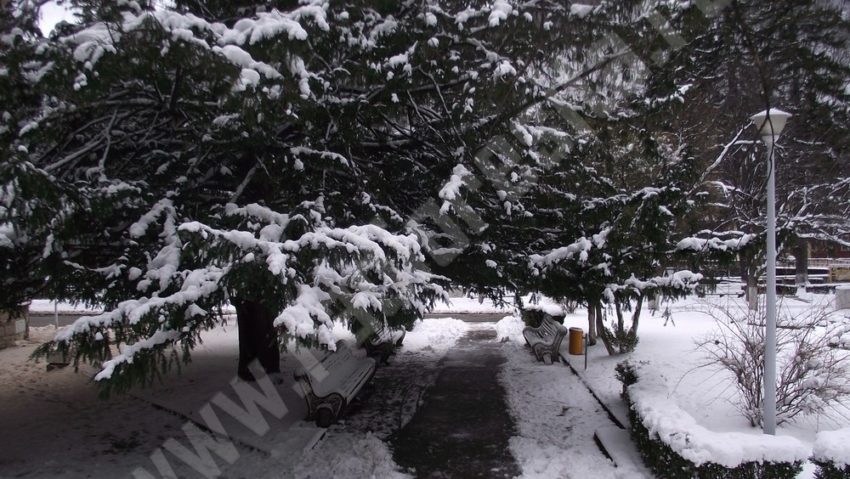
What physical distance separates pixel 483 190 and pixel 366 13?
9.76 feet

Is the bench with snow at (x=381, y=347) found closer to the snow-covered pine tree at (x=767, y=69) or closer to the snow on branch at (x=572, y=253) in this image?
the snow on branch at (x=572, y=253)

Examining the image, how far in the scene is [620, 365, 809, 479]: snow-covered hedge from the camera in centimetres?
451

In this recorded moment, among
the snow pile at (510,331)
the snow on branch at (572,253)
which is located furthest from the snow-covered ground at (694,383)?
the snow pile at (510,331)

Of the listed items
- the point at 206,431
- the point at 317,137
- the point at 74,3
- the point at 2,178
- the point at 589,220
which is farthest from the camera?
the point at 589,220

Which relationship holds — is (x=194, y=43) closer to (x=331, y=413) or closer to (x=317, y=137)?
(x=317, y=137)

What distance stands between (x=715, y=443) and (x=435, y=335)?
1188 centimetres

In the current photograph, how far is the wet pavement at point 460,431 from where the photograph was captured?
5891 millimetres

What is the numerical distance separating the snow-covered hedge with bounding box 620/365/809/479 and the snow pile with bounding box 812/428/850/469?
0.13 meters

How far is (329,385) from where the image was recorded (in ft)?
24.6

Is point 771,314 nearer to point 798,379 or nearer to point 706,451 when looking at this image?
point 798,379

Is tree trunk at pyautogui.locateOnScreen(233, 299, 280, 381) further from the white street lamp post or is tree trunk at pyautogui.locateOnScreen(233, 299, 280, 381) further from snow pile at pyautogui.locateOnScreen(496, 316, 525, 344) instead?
snow pile at pyautogui.locateOnScreen(496, 316, 525, 344)

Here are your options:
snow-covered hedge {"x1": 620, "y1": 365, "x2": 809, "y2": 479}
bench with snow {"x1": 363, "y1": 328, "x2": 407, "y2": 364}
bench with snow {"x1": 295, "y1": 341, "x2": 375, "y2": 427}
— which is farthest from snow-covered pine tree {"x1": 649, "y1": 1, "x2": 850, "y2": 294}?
bench with snow {"x1": 363, "y1": 328, "x2": 407, "y2": 364}

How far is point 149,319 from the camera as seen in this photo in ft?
12.6

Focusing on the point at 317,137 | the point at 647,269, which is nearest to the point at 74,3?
the point at 317,137
